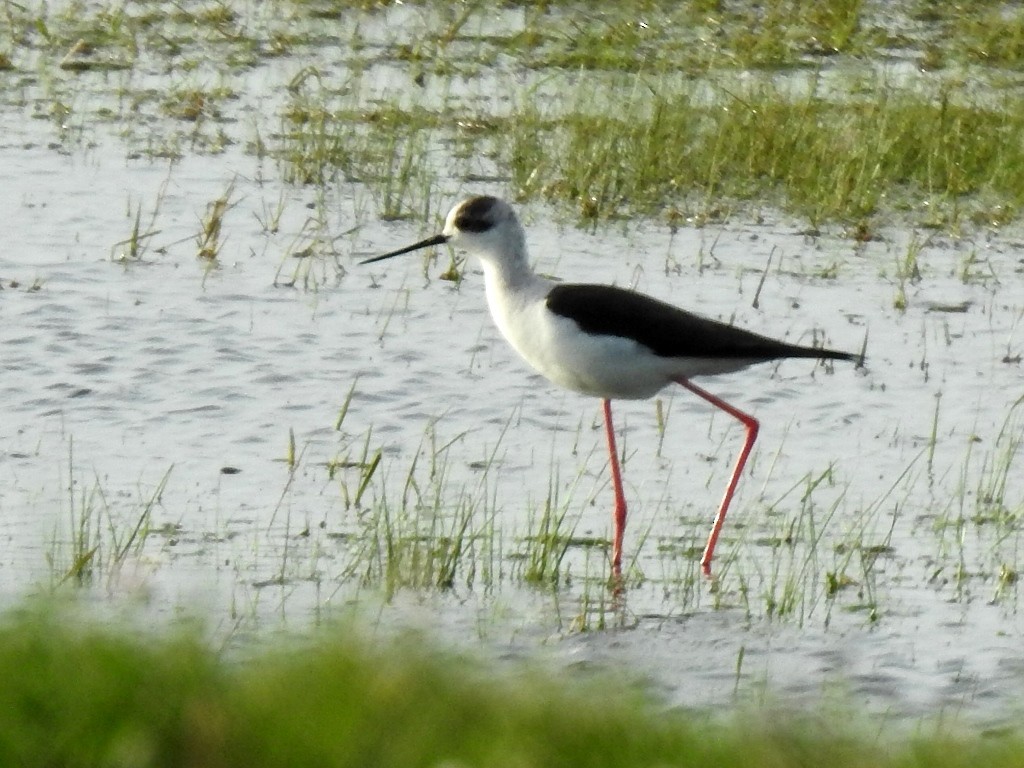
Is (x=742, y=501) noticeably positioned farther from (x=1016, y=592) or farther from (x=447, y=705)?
(x=447, y=705)

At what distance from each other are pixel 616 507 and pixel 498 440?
0.84 metres

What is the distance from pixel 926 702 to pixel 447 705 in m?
1.86

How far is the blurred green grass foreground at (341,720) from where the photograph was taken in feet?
12.4

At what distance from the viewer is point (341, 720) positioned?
379cm

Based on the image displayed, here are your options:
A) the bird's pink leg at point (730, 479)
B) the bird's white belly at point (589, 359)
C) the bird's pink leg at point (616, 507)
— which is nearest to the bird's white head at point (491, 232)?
the bird's white belly at point (589, 359)

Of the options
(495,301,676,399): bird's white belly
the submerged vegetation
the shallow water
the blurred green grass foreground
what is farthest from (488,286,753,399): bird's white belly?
the submerged vegetation

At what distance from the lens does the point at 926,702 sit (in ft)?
17.6

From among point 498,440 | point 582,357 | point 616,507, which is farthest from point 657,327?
point 498,440

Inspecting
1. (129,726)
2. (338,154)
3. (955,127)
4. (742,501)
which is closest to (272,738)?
(129,726)

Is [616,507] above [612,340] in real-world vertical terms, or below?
below

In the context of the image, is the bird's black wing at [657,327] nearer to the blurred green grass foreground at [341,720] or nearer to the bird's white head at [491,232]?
the bird's white head at [491,232]

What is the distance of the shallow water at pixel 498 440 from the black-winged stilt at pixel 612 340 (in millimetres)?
321

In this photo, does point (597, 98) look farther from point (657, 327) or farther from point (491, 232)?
point (657, 327)

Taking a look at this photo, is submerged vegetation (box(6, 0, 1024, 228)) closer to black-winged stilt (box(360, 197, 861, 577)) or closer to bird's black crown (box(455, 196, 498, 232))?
bird's black crown (box(455, 196, 498, 232))
